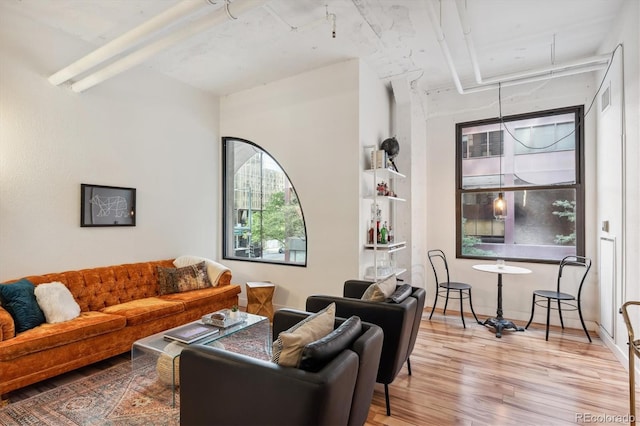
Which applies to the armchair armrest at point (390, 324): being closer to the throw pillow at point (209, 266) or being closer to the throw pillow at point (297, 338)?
the throw pillow at point (297, 338)

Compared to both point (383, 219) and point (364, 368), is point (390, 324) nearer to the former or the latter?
point (364, 368)

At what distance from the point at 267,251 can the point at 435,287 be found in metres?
2.66

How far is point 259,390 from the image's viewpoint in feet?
5.08

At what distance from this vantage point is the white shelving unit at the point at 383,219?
4214 millimetres

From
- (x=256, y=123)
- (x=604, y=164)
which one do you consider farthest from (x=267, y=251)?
(x=604, y=164)

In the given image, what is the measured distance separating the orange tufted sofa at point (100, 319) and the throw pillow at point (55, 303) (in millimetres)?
84

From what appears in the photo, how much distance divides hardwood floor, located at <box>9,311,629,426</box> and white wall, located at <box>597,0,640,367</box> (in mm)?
504

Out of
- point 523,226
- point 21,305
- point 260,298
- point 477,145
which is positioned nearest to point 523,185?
point 523,226

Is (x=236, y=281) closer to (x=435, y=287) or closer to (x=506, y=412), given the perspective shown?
(x=435, y=287)

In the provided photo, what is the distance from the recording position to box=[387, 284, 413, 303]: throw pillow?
2619 mm

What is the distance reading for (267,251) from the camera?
5117 millimetres

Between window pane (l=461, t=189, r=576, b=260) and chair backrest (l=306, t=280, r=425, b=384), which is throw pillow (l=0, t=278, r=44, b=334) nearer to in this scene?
chair backrest (l=306, t=280, r=425, b=384)

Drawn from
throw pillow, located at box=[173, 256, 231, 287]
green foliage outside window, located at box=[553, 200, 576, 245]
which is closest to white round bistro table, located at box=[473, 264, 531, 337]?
green foliage outside window, located at box=[553, 200, 576, 245]

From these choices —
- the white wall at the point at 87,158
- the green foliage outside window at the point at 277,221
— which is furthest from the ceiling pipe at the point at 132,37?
the green foliage outside window at the point at 277,221
